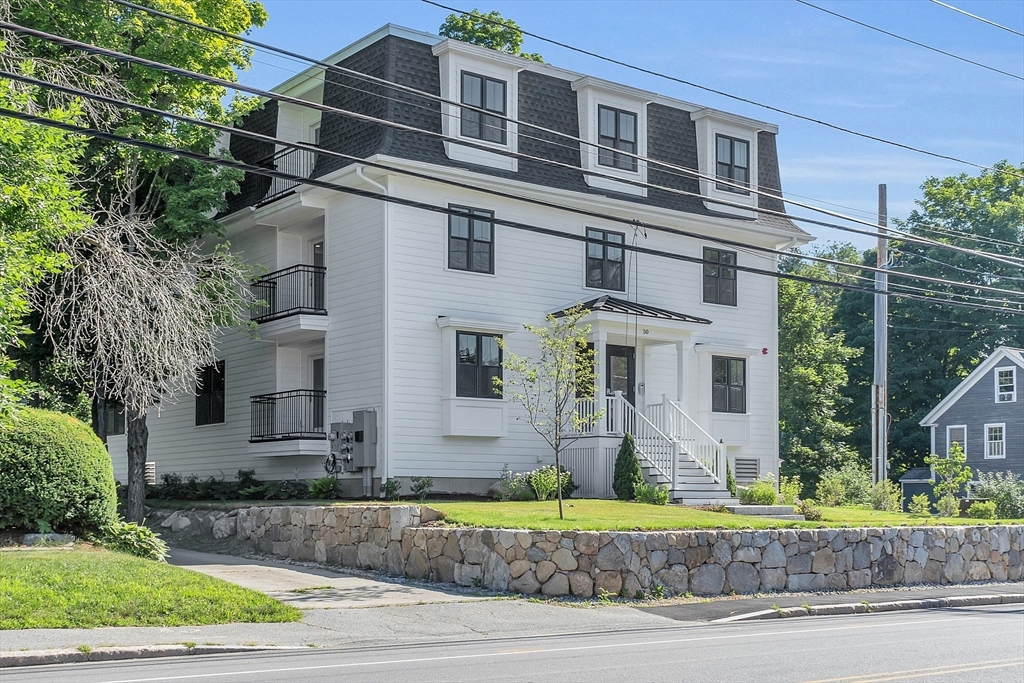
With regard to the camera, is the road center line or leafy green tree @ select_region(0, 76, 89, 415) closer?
the road center line

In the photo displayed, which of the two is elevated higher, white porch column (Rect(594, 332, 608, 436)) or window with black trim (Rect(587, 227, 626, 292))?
window with black trim (Rect(587, 227, 626, 292))

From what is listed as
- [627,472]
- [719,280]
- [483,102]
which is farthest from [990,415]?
[483,102]

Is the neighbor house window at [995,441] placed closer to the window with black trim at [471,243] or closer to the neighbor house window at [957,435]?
the neighbor house window at [957,435]

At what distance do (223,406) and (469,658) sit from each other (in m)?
19.5

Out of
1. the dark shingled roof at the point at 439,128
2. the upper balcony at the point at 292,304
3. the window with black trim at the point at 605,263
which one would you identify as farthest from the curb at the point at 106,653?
the window with black trim at the point at 605,263

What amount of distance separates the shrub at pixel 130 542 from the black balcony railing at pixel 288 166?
10.7 m

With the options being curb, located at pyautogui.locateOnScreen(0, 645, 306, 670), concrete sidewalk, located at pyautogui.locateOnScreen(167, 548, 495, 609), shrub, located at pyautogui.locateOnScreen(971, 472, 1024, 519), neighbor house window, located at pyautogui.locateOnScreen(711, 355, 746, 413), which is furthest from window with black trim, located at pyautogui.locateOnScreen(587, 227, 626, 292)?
curb, located at pyautogui.locateOnScreen(0, 645, 306, 670)

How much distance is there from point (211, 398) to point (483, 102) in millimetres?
10688

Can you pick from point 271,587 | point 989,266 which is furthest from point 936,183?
point 271,587

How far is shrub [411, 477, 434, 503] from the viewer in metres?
24.5

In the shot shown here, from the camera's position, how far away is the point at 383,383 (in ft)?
81.9

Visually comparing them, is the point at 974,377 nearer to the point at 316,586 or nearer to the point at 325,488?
the point at 325,488

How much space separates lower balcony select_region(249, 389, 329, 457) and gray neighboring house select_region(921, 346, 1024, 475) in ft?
101

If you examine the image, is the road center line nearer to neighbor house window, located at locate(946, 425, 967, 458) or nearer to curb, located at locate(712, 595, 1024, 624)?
curb, located at locate(712, 595, 1024, 624)
